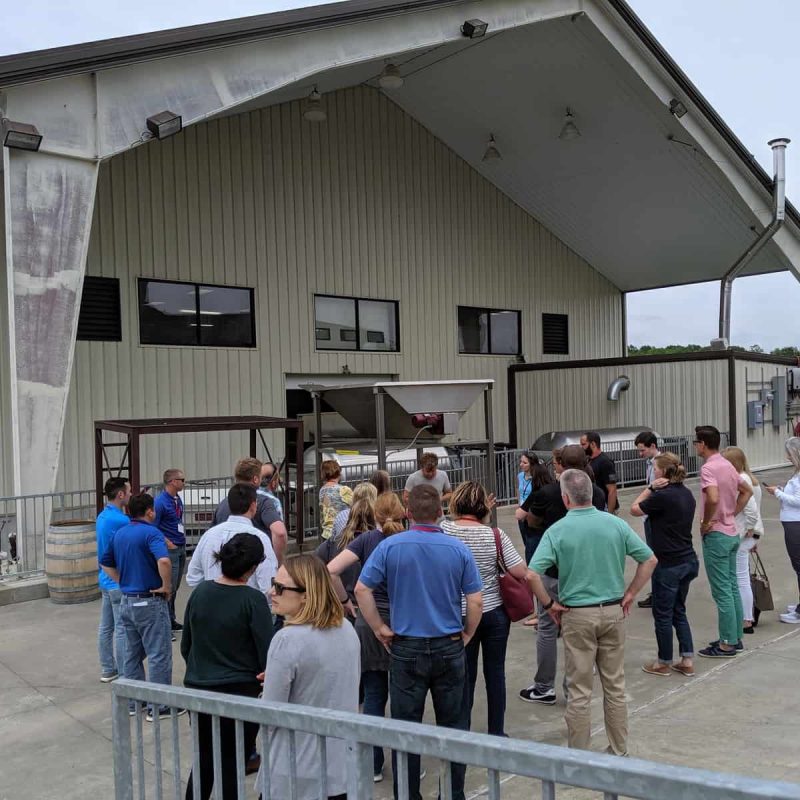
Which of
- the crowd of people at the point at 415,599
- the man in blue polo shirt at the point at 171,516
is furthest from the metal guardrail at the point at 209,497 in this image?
the crowd of people at the point at 415,599

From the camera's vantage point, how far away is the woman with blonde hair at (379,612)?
4172mm

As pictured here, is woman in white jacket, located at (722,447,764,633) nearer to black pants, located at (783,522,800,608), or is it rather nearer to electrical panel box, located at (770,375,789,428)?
black pants, located at (783,522,800,608)

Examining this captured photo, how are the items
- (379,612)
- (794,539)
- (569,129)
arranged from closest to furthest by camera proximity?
(379,612), (794,539), (569,129)

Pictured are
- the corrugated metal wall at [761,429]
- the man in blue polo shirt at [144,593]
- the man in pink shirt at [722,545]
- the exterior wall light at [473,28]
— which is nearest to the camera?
the man in blue polo shirt at [144,593]

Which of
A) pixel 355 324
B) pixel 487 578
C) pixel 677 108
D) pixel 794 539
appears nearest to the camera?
pixel 487 578

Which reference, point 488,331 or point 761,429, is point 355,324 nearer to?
point 488,331

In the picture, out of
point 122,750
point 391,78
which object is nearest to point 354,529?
point 122,750

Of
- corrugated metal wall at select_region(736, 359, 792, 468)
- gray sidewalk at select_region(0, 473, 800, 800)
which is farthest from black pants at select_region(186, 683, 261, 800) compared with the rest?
corrugated metal wall at select_region(736, 359, 792, 468)

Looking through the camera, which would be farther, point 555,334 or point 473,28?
point 555,334

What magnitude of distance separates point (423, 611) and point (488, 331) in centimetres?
1729

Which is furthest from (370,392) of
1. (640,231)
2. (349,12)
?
(640,231)

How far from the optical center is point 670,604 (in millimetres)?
5535

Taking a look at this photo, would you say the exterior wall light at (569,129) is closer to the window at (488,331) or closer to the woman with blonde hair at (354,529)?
the window at (488,331)

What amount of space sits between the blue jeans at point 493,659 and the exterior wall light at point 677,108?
14892mm
